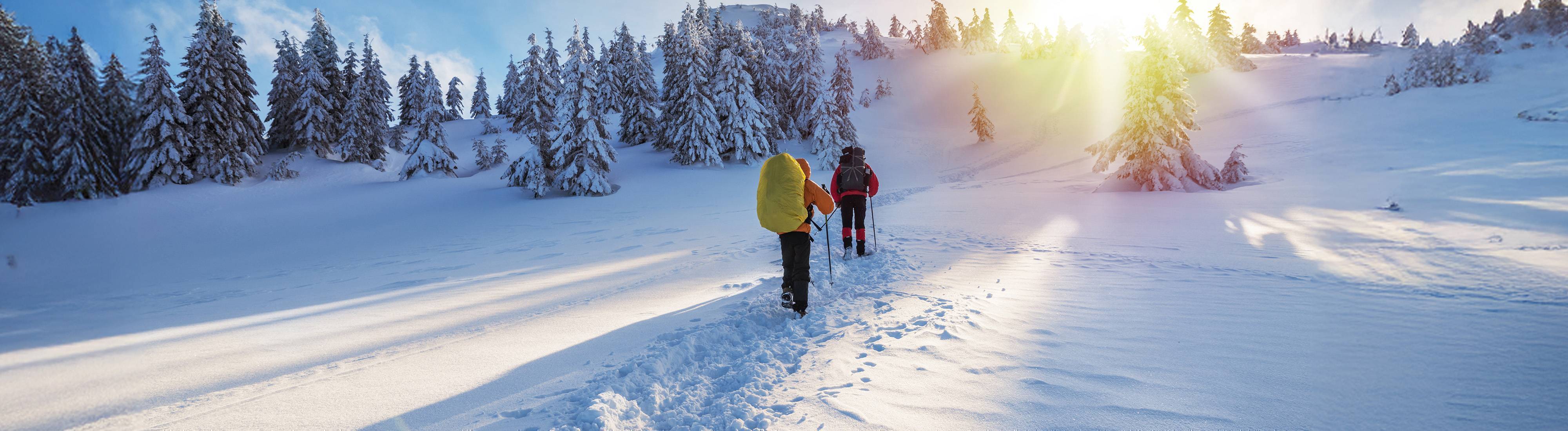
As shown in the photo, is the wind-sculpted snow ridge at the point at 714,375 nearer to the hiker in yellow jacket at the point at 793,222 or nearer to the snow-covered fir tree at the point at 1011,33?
the hiker in yellow jacket at the point at 793,222

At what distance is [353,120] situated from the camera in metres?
34.2

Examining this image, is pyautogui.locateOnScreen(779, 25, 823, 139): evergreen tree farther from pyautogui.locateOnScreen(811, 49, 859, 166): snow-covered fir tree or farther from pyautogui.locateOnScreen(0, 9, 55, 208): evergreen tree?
pyautogui.locateOnScreen(0, 9, 55, 208): evergreen tree

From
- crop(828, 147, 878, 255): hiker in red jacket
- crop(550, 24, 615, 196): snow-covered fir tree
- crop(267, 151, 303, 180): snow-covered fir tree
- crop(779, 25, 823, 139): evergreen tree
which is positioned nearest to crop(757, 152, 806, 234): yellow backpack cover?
crop(828, 147, 878, 255): hiker in red jacket

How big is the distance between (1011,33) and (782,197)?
3536 inches

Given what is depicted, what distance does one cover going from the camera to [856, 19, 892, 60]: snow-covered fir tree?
75250 millimetres

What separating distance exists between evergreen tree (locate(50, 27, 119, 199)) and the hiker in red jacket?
1335 inches

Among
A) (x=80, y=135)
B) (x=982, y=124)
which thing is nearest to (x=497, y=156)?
(x=80, y=135)

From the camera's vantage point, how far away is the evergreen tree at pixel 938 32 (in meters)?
75.8

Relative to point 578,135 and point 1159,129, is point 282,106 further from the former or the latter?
point 1159,129

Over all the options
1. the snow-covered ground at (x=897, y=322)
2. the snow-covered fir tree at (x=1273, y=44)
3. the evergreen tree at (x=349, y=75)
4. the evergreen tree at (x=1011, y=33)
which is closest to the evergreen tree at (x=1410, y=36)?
the snow-covered fir tree at (x=1273, y=44)

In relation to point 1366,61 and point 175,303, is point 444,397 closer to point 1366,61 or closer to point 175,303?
point 175,303

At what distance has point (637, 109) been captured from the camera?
4000cm

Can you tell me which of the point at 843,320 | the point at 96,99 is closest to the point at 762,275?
Answer: the point at 843,320

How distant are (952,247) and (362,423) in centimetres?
833
